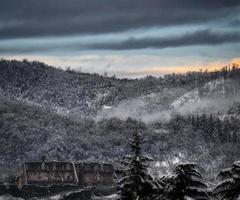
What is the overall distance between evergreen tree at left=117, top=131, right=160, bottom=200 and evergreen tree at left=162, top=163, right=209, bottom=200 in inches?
150

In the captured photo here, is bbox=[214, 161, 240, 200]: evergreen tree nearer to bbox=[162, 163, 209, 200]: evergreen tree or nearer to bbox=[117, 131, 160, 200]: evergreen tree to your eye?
bbox=[162, 163, 209, 200]: evergreen tree

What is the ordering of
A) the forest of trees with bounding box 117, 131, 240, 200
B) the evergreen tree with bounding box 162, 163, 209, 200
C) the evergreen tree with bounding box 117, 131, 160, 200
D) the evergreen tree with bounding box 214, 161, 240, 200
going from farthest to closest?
the evergreen tree with bounding box 117, 131, 160, 200, the evergreen tree with bounding box 162, 163, 209, 200, the forest of trees with bounding box 117, 131, 240, 200, the evergreen tree with bounding box 214, 161, 240, 200

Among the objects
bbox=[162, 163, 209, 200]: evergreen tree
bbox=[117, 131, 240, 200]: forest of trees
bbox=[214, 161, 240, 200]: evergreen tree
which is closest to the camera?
bbox=[214, 161, 240, 200]: evergreen tree

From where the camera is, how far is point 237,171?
5756 centimetres

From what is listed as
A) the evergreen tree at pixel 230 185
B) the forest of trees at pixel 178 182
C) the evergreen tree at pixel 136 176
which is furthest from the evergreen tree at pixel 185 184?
the evergreen tree at pixel 136 176

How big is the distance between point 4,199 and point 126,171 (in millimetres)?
136413

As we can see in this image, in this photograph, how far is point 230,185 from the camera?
57562mm

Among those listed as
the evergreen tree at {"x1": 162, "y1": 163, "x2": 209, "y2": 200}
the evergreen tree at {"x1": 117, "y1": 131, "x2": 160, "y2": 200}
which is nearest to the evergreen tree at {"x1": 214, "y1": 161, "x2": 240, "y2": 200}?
the evergreen tree at {"x1": 162, "y1": 163, "x2": 209, "y2": 200}

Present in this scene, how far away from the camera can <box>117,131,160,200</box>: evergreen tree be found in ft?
206

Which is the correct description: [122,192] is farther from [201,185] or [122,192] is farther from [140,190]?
[201,185]

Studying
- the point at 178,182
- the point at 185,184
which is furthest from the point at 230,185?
the point at 178,182

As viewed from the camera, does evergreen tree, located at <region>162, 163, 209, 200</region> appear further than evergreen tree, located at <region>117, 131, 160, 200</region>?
No

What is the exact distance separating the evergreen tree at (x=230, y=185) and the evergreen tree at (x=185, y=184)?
99cm

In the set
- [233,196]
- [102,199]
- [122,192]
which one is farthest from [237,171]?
[102,199]
